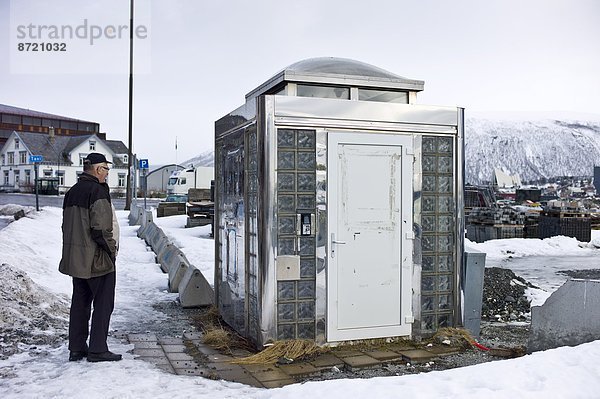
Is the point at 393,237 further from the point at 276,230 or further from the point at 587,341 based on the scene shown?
the point at 587,341

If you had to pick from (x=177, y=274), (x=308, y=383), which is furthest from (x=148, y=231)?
(x=308, y=383)

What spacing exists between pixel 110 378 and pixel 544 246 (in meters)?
17.5

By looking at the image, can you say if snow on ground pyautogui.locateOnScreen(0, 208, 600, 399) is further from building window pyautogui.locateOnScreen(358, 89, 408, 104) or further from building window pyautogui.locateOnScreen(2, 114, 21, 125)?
building window pyautogui.locateOnScreen(2, 114, 21, 125)

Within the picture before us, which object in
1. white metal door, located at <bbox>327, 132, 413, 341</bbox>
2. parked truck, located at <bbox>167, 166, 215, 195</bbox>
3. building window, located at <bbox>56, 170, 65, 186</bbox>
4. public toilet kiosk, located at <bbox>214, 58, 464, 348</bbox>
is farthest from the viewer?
building window, located at <bbox>56, 170, 65, 186</bbox>

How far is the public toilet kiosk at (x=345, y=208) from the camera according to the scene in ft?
20.4

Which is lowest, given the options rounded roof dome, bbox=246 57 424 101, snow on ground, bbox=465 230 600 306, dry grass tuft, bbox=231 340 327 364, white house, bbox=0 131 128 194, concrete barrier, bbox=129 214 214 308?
snow on ground, bbox=465 230 600 306

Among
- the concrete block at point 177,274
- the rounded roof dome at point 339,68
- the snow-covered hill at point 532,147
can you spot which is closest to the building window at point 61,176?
the concrete block at point 177,274

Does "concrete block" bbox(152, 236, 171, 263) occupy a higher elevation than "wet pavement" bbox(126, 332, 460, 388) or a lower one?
higher

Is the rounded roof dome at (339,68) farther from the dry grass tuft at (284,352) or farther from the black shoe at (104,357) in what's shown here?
the black shoe at (104,357)

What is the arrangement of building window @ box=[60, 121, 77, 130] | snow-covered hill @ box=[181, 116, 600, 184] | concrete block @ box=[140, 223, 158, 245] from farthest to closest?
snow-covered hill @ box=[181, 116, 600, 184] → building window @ box=[60, 121, 77, 130] → concrete block @ box=[140, 223, 158, 245]

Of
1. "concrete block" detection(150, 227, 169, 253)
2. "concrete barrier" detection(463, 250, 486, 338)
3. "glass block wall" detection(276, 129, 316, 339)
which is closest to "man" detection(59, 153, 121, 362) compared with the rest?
"glass block wall" detection(276, 129, 316, 339)

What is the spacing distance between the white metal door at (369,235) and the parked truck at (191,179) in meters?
44.6

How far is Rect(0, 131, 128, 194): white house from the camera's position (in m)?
68.4

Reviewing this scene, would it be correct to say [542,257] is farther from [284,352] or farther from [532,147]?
[532,147]
